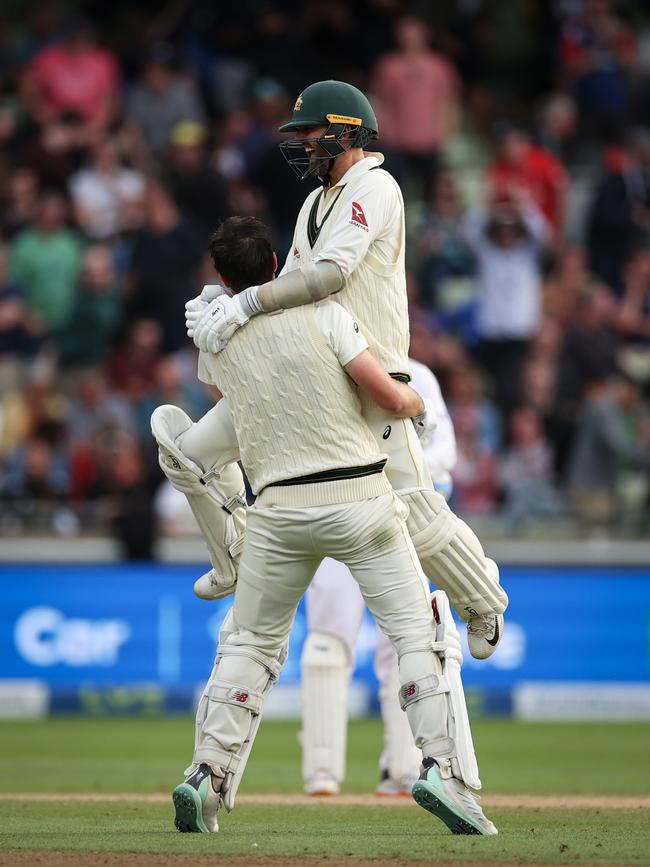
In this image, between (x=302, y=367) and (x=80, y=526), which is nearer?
(x=302, y=367)

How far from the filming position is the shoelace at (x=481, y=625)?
6.84m

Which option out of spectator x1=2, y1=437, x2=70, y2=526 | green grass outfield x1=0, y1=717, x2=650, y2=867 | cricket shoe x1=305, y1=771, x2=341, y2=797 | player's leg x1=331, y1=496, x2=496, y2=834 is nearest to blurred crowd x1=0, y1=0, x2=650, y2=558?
spectator x1=2, y1=437, x2=70, y2=526

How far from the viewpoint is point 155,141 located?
57.7 ft

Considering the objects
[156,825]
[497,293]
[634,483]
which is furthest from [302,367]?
[497,293]

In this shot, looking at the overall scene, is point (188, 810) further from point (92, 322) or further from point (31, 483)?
point (92, 322)

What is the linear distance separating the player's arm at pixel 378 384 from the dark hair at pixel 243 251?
539mm

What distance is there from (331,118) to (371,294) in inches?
26.8

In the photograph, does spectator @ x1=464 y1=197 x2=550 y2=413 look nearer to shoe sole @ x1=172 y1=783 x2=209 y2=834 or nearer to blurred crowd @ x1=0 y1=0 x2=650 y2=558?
blurred crowd @ x1=0 y1=0 x2=650 y2=558

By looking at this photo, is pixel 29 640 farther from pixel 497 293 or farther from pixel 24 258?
pixel 497 293

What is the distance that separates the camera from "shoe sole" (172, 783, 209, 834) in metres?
6.41

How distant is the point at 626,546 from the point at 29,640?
16.1 ft

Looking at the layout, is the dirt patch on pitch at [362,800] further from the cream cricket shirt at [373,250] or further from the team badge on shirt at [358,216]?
the team badge on shirt at [358,216]

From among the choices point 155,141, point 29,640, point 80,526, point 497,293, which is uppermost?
point 155,141

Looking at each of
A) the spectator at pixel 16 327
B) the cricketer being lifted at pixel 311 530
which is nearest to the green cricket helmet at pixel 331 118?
the cricketer being lifted at pixel 311 530
